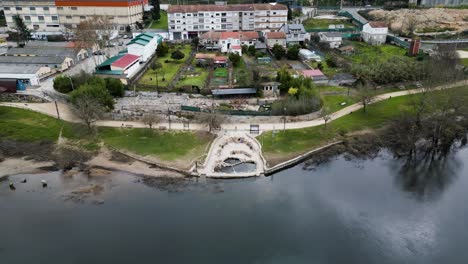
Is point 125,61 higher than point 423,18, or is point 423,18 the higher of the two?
point 423,18

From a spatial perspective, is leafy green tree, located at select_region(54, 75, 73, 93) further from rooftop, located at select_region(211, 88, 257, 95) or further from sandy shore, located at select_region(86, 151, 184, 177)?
rooftop, located at select_region(211, 88, 257, 95)

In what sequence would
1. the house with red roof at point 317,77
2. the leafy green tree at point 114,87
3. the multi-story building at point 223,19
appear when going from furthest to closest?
1. the multi-story building at point 223,19
2. the house with red roof at point 317,77
3. the leafy green tree at point 114,87

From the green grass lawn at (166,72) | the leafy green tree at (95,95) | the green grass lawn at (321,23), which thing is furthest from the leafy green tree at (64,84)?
the green grass lawn at (321,23)

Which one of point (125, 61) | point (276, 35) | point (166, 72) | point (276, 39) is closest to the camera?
point (125, 61)

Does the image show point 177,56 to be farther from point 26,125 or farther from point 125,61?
point 26,125

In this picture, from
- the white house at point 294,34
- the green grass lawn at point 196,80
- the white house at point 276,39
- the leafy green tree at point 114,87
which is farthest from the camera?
the white house at point 294,34

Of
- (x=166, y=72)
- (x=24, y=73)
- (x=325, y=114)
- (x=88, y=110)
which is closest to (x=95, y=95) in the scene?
(x=88, y=110)

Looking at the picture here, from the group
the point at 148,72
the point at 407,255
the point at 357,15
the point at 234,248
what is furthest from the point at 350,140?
the point at 357,15

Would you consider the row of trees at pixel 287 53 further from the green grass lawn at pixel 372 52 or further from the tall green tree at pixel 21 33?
the tall green tree at pixel 21 33
